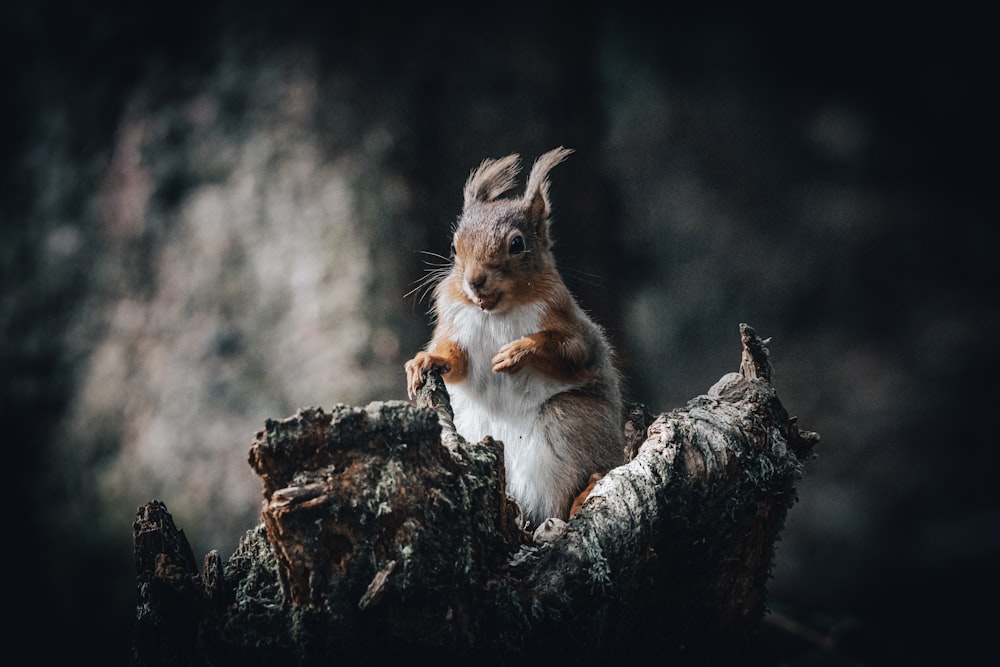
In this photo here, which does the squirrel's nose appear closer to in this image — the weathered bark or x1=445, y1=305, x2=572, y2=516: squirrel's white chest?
x1=445, y1=305, x2=572, y2=516: squirrel's white chest

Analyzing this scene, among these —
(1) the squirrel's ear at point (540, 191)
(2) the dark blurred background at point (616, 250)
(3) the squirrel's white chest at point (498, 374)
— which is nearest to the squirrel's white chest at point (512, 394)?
(3) the squirrel's white chest at point (498, 374)

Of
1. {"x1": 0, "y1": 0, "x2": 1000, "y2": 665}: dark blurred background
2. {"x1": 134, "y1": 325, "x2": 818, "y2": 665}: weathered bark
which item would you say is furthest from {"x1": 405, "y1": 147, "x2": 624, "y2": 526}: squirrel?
{"x1": 0, "y1": 0, "x2": 1000, "y2": 665}: dark blurred background

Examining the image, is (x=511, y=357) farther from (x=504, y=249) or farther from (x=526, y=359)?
(x=504, y=249)

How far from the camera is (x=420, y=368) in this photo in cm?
117

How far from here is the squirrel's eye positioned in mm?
1228

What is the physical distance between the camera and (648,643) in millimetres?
1085

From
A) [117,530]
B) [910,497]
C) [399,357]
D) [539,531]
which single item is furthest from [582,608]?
[117,530]

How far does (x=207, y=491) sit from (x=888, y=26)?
2.33 m

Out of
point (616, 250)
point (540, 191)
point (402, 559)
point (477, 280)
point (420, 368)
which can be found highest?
point (616, 250)

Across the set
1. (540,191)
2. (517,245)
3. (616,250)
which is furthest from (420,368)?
(616,250)

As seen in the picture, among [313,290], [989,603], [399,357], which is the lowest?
[989,603]

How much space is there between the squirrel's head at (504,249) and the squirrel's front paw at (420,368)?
0.35 ft

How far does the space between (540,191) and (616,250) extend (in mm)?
1074

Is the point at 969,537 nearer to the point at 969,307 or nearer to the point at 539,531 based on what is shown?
the point at 969,307
